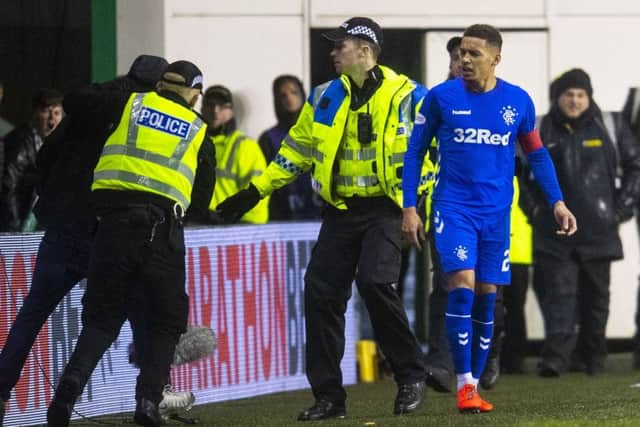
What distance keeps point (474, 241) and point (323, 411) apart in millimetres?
1275

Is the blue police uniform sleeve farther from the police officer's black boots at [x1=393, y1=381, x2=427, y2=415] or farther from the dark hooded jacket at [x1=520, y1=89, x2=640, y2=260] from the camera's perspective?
the dark hooded jacket at [x1=520, y1=89, x2=640, y2=260]

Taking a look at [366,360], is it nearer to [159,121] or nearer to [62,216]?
[62,216]

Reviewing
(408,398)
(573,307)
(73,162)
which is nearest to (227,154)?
(573,307)

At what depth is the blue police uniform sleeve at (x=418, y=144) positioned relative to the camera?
32.8 feet

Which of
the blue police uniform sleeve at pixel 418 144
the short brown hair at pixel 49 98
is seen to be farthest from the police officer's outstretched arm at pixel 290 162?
the short brown hair at pixel 49 98

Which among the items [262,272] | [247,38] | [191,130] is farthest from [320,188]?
[247,38]

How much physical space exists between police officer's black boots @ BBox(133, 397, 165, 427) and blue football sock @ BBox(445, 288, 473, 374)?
1.64 m

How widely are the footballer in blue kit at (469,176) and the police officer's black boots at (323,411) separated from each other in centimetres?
74

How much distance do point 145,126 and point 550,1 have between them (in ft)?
25.0

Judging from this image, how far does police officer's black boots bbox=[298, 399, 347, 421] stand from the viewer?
10.3 m

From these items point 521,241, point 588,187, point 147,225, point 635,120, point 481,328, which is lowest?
point 481,328

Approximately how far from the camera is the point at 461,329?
10023 millimetres

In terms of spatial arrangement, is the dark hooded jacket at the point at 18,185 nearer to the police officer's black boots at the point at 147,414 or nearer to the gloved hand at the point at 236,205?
the gloved hand at the point at 236,205

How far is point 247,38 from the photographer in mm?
15969
